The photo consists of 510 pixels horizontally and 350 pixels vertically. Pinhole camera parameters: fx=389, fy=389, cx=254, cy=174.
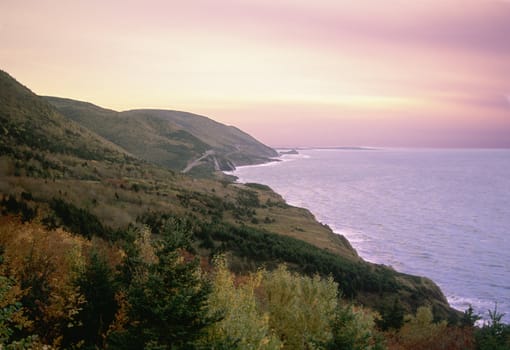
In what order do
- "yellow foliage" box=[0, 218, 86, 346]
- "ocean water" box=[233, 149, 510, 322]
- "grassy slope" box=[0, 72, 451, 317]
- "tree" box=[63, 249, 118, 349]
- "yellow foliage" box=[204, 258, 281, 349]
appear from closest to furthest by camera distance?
1. "yellow foliage" box=[204, 258, 281, 349]
2. "yellow foliage" box=[0, 218, 86, 346]
3. "tree" box=[63, 249, 118, 349]
4. "grassy slope" box=[0, 72, 451, 317]
5. "ocean water" box=[233, 149, 510, 322]

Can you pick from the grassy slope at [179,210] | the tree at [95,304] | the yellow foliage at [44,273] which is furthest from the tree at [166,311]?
the grassy slope at [179,210]

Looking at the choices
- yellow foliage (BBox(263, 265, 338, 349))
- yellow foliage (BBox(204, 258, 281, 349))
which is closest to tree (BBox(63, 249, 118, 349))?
yellow foliage (BBox(204, 258, 281, 349))

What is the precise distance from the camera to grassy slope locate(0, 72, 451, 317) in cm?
3769

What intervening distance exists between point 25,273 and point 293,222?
5736 centimetres

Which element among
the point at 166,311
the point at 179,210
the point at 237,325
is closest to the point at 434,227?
the point at 179,210

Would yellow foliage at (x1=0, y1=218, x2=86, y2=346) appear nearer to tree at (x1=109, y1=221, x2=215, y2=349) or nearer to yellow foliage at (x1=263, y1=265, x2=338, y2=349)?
tree at (x1=109, y1=221, x2=215, y2=349)

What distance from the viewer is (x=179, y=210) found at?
49.6m

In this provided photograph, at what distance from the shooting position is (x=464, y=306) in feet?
153

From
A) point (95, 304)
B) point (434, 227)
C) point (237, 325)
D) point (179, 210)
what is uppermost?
point (237, 325)

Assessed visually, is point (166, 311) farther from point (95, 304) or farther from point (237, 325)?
point (95, 304)

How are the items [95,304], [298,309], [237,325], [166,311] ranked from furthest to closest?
1. [298,309]
2. [95,304]
3. [237,325]
4. [166,311]

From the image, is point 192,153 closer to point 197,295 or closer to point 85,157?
point 85,157

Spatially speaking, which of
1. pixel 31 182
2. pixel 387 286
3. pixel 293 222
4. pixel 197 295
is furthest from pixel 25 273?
pixel 293 222

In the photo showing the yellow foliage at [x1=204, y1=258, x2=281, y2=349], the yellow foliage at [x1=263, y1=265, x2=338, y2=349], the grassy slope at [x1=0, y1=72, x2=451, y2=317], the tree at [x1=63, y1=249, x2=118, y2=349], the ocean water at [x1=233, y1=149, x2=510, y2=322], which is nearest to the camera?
the yellow foliage at [x1=204, y1=258, x2=281, y2=349]
